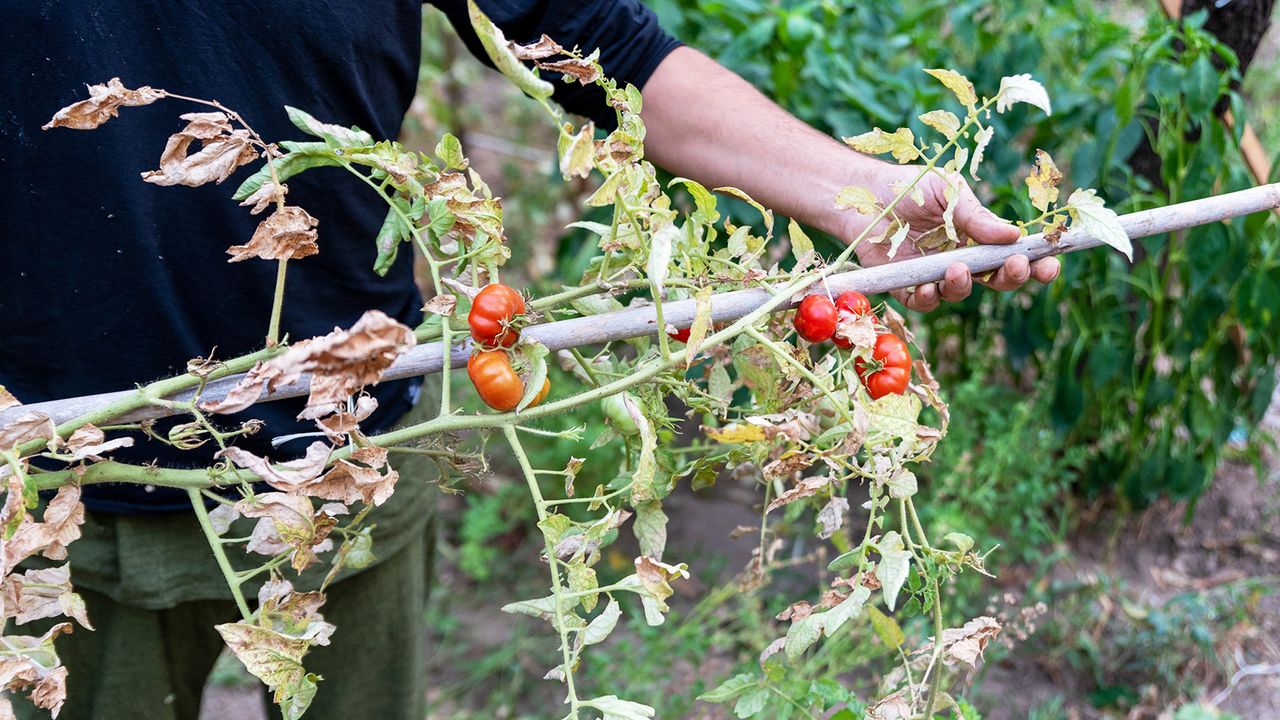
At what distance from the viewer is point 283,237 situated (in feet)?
2.70

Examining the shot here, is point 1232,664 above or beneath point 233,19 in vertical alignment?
beneath

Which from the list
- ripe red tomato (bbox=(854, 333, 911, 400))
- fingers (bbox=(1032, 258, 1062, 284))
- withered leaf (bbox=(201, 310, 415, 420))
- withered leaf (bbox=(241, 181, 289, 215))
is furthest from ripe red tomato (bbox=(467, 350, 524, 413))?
fingers (bbox=(1032, 258, 1062, 284))

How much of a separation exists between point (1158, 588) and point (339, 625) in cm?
168

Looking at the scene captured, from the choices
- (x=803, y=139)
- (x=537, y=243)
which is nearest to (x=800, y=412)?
(x=803, y=139)

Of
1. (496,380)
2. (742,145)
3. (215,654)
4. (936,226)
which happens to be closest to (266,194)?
(496,380)

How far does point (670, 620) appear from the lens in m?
2.02

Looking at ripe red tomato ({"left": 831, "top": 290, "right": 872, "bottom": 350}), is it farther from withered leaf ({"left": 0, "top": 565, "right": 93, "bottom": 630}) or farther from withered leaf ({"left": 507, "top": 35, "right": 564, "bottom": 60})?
withered leaf ({"left": 0, "top": 565, "right": 93, "bottom": 630})

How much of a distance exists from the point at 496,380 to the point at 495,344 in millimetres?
44

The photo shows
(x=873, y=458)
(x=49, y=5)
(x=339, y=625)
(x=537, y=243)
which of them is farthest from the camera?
(x=537, y=243)

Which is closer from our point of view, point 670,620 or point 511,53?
point 511,53

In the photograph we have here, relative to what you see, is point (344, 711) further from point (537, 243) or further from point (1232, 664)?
point (537, 243)

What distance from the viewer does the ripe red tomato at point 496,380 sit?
31.7 inches

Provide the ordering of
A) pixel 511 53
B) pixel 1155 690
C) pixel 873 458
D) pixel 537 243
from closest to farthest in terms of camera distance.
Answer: pixel 511 53
pixel 873 458
pixel 1155 690
pixel 537 243

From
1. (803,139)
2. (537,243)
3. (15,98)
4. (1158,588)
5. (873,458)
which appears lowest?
(1158,588)
